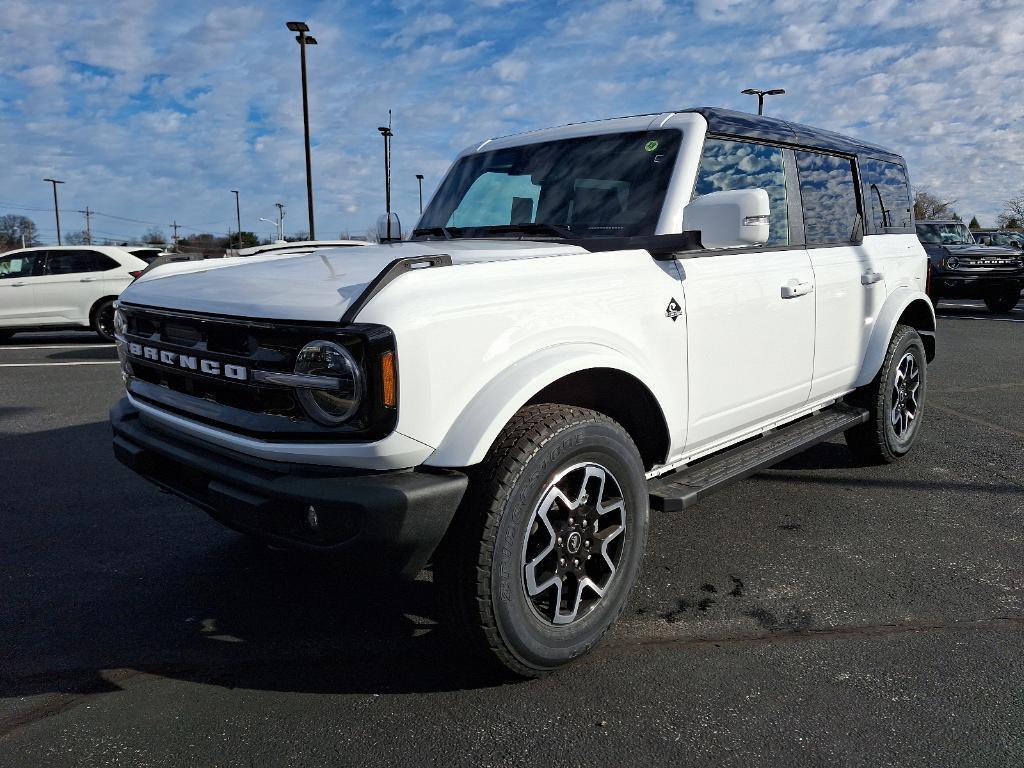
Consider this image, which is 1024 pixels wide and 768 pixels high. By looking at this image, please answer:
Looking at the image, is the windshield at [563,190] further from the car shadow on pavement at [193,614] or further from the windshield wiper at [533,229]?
the car shadow on pavement at [193,614]

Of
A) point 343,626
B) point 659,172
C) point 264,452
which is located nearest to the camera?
point 264,452

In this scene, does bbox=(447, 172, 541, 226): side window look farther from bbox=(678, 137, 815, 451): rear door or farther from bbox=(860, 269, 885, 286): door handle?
bbox=(860, 269, 885, 286): door handle

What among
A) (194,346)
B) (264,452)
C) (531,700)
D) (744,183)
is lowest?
(531,700)

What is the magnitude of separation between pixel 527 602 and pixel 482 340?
2.67 ft

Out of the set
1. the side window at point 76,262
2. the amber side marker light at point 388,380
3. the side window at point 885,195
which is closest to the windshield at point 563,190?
the amber side marker light at point 388,380

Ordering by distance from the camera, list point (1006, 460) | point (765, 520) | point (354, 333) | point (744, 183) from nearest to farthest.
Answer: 1. point (354, 333)
2. point (744, 183)
3. point (765, 520)
4. point (1006, 460)

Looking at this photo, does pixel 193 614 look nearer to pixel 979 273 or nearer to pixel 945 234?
pixel 979 273

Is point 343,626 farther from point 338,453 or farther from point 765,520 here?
point 765,520

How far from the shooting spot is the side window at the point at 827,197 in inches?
162

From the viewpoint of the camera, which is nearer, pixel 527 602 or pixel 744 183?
pixel 527 602

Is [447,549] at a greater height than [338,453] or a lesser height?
lesser

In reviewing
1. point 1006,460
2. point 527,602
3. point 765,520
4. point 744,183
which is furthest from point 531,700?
point 1006,460

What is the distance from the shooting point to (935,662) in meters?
2.71

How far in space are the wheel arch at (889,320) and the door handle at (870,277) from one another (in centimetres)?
20
